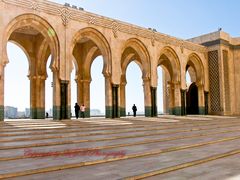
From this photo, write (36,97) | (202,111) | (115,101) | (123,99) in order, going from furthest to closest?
(202,111), (123,99), (36,97), (115,101)

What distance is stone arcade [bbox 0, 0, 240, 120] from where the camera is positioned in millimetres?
13625

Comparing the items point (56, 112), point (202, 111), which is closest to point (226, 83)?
point (202, 111)

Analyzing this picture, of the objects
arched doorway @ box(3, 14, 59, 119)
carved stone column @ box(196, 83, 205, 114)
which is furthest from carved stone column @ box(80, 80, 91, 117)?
carved stone column @ box(196, 83, 205, 114)

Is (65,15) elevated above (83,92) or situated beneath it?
elevated above

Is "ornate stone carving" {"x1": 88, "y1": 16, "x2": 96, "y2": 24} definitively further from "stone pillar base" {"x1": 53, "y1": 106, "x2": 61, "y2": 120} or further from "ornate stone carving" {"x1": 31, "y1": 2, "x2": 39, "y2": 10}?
"stone pillar base" {"x1": 53, "y1": 106, "x2": 61, "y2": 120}

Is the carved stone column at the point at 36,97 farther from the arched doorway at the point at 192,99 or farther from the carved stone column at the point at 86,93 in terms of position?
the arched doorway at the point at 192,99

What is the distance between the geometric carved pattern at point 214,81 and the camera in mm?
23031

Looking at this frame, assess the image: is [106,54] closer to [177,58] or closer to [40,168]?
[177,58]

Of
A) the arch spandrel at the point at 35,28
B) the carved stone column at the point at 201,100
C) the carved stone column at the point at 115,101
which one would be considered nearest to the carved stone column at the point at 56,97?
→ the arch spandrel at the point at 35,28

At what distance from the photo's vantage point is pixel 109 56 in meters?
16.2

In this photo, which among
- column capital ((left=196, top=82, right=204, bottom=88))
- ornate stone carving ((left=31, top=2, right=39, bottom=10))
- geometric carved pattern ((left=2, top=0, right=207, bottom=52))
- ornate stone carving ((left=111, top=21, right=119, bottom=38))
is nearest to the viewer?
ornate stone carving ((left=31, top=2, right=39, bottom=10))

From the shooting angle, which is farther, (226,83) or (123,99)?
(226,83)

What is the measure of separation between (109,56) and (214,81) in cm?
1114

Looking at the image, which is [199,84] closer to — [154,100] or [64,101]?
[154,100]
